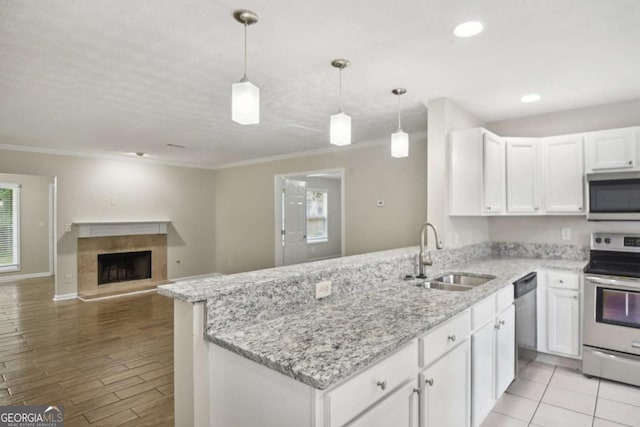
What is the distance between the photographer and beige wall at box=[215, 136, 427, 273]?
466 centimetres

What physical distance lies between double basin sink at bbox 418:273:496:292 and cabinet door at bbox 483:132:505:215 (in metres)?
0.78

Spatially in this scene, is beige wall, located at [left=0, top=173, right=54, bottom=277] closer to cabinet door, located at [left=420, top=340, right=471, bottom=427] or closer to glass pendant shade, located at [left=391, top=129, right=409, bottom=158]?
glass pendant shade, located at [left=391, top=129, right=409, bottom=158]

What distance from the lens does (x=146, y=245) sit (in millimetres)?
6594

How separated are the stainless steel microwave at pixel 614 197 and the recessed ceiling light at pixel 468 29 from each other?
2013 millimetres

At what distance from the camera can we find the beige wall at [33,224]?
7223mm

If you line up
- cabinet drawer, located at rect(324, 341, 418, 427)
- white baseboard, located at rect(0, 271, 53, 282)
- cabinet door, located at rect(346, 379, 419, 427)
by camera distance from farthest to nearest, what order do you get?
white baseboard, located at rect(0, 271, 53, 282) → cabinet door, located at rect(346, 379, 419, 427) → cabinet drawer, located at rect(324, 341, 418, 427)

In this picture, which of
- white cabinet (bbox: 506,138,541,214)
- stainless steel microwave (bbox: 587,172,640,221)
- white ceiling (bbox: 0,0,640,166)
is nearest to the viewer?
white ceiling (bbox: 0,0,640,166)

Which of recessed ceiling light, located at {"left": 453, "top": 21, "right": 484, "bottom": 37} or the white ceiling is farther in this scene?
recessed ceiling light, located at {"left": 453, "top": 21, "right": 484, "bottom": 37}

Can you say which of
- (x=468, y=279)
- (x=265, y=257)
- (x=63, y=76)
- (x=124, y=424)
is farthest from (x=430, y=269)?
(x=265, y=257)

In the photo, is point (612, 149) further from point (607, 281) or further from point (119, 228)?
point (119, 228)

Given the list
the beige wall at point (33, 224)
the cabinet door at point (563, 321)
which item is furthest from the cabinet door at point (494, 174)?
the beige wall at point (33, 224)

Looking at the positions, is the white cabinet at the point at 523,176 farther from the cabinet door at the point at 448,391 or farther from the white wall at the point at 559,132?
the cabinet door at the point at 448,391

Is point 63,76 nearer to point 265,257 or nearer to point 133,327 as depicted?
point 133,327

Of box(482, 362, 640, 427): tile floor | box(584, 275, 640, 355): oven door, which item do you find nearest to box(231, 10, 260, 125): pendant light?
box(482, 362, 640, 427): tile floor
